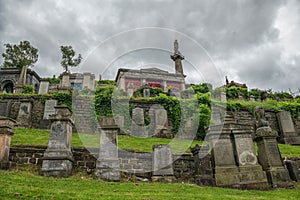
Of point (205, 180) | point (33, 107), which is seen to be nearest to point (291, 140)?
point (205, 180)

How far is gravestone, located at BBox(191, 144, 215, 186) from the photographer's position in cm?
784

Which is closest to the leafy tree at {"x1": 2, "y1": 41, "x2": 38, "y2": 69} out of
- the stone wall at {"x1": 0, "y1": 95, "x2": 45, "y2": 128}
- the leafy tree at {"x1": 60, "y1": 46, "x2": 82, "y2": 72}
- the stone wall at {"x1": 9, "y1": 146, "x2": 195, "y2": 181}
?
the leafy tree at {"x1": 60, "y1": 46, "x2": 82, "y2": 72}

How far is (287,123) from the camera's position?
65.8 feet

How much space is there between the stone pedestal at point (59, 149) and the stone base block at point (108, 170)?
0.91 metres

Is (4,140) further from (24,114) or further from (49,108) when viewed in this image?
A: (49,108)

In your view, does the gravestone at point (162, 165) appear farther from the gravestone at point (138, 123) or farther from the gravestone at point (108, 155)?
the gravestone at point (138, 123)

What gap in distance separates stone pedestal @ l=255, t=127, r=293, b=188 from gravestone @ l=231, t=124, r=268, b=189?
0.34 metres

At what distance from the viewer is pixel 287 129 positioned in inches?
775

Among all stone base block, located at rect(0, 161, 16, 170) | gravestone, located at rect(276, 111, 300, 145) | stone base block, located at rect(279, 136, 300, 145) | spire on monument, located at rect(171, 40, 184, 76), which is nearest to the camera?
stone base block, located at rect(0, 161, 16, 170)

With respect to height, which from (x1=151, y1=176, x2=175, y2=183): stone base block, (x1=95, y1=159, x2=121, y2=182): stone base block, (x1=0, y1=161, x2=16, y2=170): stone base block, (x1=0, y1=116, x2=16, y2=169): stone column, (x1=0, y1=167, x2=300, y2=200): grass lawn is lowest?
(x1=0, y1=167, x2=300, y2=200): grass lawn

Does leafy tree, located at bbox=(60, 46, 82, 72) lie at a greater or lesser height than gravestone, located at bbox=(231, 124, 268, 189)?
greater

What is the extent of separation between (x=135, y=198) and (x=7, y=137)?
4.85m

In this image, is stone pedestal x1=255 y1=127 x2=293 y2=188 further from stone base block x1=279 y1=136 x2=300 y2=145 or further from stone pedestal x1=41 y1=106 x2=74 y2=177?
stone base block x1=279 y1=136 x2=300 y2=145

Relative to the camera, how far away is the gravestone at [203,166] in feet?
25.7
